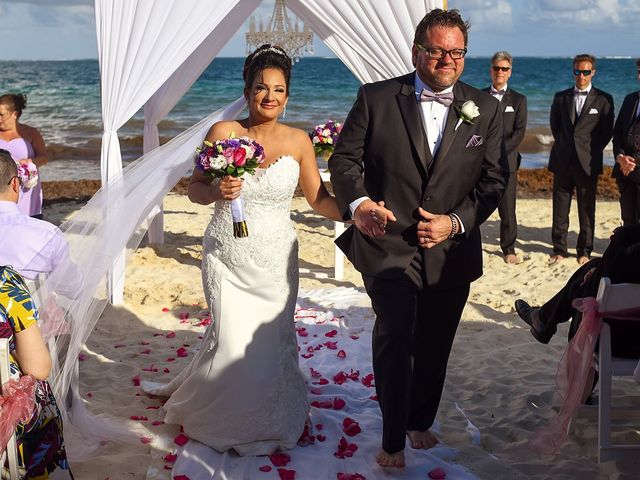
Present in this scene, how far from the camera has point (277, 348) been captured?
152 inches

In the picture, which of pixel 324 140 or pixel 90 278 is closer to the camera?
pixel 90 278

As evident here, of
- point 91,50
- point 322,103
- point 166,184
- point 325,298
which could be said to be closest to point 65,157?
point 322,103

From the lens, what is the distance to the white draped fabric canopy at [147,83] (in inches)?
154

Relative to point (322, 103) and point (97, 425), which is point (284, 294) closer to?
point (97, 425)

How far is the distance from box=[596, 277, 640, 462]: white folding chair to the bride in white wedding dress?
4.45ft

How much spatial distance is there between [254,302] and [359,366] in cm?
167

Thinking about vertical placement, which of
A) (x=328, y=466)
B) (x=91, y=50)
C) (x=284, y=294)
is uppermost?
(x=91, y=50)

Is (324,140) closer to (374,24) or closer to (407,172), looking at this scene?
(374,24)

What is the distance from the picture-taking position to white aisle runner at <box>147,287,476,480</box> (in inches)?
143

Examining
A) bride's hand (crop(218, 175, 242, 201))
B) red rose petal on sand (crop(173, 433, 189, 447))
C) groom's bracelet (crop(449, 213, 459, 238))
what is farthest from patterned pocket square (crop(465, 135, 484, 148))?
red rose petal on sand (crop(173, 433, 189, 447))

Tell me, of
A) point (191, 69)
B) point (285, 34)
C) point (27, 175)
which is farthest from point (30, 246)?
point (285, 34)

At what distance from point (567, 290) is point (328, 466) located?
157 cm

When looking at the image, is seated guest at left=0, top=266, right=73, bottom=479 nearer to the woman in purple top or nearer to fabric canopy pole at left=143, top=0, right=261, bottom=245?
the woman in purple top

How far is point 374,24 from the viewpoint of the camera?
6434 mm
